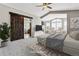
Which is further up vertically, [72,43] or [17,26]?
[17,26]

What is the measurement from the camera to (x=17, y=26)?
19.4ft

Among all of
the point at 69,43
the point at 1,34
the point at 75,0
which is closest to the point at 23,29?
the point at 1,34

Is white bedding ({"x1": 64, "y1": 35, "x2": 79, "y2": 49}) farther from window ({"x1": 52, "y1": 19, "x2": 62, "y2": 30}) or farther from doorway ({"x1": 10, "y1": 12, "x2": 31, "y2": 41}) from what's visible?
doorway ({"x1": 10, "y1": 12, "x2": 31, "y2": 41})

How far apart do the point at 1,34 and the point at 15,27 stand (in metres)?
1.57

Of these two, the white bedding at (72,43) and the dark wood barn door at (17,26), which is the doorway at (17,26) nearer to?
the dark wood barn door at (17,26)

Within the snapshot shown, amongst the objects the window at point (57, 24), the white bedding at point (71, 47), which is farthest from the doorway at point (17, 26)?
the white bedding at point (71, 47)

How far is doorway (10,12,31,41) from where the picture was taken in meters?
5.44

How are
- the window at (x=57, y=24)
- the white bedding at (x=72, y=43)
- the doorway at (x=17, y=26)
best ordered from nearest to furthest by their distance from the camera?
the white bedding at (x=72, y=43), the window at (x=57, y=24), the doorway at (x=17, y=26)

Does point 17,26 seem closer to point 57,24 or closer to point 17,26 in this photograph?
point 17,26

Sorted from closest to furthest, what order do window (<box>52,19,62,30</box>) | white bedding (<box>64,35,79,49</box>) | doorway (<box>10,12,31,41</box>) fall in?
white bedding (<box>64,35,79,49</box>) < window (<box>52,19,62,30</box>) < doorway (<box>10,12,31,41</box>)

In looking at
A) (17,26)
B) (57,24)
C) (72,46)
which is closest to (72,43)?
(72,46)

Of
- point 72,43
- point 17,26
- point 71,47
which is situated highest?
point 17,26

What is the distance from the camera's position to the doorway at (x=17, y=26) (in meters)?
5.44

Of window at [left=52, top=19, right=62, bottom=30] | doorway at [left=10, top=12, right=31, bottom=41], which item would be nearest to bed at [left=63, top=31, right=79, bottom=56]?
window at [left=52, top=19, right=62, bottom=30]
